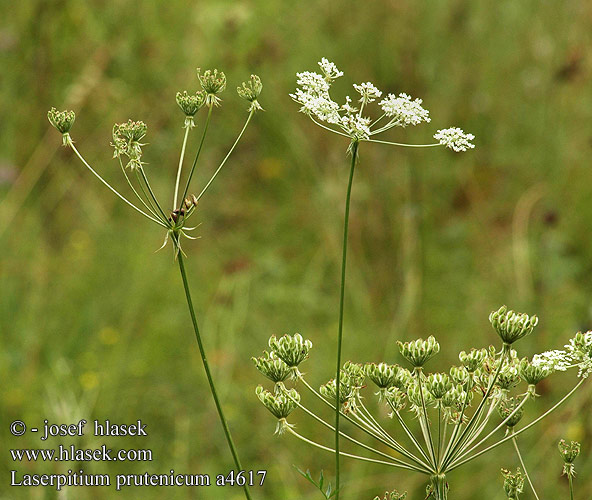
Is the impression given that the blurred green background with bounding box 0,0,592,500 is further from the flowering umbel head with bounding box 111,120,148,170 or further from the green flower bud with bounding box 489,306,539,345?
the flowering umbel head with bounding box 111,120,148,170

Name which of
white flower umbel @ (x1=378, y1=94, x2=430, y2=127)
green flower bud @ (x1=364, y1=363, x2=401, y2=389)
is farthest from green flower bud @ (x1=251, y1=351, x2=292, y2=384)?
white flower umbel @ (x1=378, y1=94, x2=430, y2=127)

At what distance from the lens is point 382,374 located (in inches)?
52.1

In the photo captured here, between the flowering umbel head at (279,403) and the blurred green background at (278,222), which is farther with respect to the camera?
the blurred green background at (278,222)

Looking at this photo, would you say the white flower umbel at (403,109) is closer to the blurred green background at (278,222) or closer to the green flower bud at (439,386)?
the green flower bud at (439,386)

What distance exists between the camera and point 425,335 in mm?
4332

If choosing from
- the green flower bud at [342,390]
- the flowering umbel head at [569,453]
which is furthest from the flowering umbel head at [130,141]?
the flowering umbel head at [569,453]

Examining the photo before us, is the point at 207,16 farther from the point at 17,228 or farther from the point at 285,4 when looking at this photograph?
the point at 17,228

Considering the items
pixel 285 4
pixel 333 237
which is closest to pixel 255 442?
pixel 333 237

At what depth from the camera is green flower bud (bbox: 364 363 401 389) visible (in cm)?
132

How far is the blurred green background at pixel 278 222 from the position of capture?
155 inches

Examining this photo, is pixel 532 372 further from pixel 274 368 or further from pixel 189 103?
pixel 189 103

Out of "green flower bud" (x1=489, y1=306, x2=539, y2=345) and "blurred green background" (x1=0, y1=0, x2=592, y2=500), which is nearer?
"green flower bud" (x1=489, y1=306, x2=539, y2=345)

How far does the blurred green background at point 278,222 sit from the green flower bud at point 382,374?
2.24 metres

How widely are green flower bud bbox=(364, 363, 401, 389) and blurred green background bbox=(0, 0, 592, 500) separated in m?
2.24
